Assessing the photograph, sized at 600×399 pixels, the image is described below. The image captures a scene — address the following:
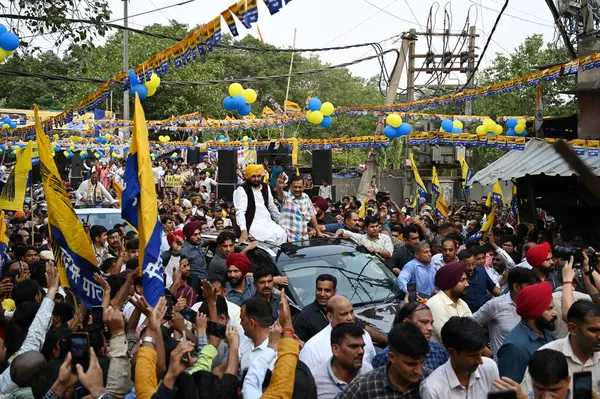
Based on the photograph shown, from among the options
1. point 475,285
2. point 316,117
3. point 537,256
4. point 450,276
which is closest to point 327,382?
point 450,276

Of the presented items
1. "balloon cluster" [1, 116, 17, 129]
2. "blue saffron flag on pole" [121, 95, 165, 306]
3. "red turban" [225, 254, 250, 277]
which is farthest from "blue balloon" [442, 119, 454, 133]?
"blue saffron flag on pole" [121, 95, 165, 306]

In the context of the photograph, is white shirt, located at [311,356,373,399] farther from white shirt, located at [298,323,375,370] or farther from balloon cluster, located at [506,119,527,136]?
balloon cluster, located at [506,119,527,136]

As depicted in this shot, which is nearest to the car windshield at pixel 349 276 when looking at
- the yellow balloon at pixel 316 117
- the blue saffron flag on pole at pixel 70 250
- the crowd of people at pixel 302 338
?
the crowd of people at pixel 302 338

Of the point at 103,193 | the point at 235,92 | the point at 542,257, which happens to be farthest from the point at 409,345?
the point at 103,193

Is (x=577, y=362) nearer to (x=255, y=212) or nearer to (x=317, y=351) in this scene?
(x=317, y=351)

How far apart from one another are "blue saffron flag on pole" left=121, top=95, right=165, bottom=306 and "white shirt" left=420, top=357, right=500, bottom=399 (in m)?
2.25

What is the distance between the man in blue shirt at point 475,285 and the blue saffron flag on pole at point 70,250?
365 centimetres

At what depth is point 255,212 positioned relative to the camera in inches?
367

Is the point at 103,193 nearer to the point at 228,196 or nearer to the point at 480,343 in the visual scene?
the point at 228,196

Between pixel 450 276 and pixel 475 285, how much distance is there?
1913 mm

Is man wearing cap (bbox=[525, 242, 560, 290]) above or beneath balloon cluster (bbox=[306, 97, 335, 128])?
beneath

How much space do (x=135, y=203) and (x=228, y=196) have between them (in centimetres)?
2068

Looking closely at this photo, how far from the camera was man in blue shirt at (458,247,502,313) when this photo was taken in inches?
297

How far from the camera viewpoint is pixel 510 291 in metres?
5.84
